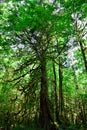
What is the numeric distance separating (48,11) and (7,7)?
234 inches

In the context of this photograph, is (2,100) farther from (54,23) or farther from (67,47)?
(54,23)

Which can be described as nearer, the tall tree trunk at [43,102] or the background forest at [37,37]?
the background forest at [37,37]

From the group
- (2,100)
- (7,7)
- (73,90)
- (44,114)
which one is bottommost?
(44,114)

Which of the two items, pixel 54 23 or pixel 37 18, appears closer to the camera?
pixel 37 18

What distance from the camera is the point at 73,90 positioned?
3356 cm

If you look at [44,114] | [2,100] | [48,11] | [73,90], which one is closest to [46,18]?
[48,11]

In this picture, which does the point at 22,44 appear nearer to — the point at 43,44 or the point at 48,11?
the point at 43,44

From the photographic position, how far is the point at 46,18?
46.3ft

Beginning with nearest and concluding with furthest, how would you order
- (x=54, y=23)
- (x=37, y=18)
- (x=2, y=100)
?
(x=37, y=18)
(x=54, y=23)
(x=2, y=100)

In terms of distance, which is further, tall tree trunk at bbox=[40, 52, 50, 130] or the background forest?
tall tree trunk at bbox=[40, 52, 50, 130]

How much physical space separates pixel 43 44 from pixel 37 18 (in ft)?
14.2

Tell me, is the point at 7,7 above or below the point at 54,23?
above

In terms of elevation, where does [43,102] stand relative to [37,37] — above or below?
below

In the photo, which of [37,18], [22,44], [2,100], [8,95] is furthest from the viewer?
[8,95]
